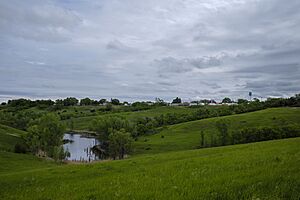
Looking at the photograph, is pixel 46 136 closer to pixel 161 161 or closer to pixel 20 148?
pixel 20 148

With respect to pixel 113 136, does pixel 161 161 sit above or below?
above

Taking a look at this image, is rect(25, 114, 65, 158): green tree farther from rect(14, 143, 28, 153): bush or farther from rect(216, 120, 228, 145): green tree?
rect(216, 120, 228, 145): green tree

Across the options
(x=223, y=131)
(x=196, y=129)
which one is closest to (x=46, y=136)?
(x=223, y=131)

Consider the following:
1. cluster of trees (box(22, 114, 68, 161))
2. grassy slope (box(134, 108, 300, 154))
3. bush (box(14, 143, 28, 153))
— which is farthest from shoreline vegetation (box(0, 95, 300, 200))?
grassy slope (box(134, 108, 300, 154))

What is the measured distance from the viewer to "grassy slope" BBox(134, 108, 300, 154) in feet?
422

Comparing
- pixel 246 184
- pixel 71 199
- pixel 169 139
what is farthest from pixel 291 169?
pixel 169 139

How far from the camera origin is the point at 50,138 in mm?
102562

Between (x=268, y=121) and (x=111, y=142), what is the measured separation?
8468 centimetres

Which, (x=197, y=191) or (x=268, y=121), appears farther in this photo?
(x=268, y=121)

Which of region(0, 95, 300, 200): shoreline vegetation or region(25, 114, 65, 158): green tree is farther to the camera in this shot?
region(25, 114, 65, 158): green tree

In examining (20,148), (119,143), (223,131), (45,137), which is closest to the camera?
(20,148)

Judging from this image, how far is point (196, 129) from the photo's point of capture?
162m

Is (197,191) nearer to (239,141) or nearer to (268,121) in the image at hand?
(239,141)

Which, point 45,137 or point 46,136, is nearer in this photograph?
point 45,137
